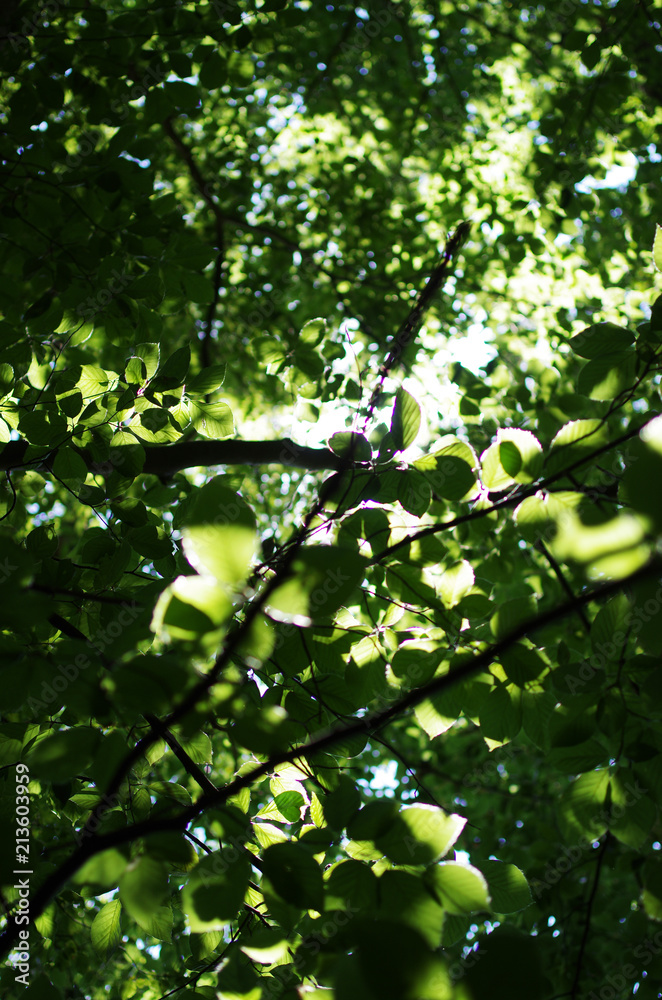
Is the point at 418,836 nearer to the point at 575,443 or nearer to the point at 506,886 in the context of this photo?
the point at 506,886

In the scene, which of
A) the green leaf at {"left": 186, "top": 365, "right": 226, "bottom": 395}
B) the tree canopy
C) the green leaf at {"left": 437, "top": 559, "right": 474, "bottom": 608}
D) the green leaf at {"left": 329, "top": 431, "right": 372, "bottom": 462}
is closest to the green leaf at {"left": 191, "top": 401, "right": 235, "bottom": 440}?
the tree canopy

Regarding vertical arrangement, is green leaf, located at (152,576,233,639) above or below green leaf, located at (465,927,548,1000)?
above

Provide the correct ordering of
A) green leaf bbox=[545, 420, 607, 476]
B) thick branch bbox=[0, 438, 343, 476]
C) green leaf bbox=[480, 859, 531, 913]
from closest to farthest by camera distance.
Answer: green leaf bbox=[480, 859, 531, 913]
green leaf bbox=[545, 420, 607, 476]
thick branch bbox=[0, 438, 343, 476]

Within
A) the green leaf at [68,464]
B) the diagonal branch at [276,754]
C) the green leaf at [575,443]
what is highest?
the green leaf at [68,464]

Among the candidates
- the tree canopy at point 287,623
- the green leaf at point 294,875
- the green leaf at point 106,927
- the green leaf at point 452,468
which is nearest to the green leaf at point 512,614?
the tree canopy at point 287,623

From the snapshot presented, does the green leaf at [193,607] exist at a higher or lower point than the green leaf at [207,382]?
lower

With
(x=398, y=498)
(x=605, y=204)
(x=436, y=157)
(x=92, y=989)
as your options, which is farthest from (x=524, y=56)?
(x=92, y=989)

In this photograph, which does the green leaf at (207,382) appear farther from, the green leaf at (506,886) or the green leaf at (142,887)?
the green leaf at (506,886)

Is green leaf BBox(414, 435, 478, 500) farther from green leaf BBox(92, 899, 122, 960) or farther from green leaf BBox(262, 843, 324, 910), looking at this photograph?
green leaf BBox(92, 899, 122, 960)

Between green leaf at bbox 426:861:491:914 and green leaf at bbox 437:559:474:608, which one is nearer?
green leaf at bbox 426:861:491:914

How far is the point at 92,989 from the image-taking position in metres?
3.60

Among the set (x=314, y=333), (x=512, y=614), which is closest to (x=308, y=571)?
(x=512, y=614)

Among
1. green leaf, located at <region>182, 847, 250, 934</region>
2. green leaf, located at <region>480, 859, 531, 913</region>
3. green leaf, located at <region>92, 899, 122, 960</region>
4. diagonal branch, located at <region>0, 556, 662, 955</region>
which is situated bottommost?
green leaf, located at <region>480, 859, 531, 913</region>

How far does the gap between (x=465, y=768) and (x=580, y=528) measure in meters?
5.51
